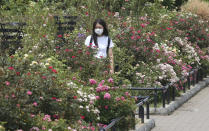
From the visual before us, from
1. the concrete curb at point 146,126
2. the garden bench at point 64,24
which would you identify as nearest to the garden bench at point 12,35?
the garden bench at point 64,24

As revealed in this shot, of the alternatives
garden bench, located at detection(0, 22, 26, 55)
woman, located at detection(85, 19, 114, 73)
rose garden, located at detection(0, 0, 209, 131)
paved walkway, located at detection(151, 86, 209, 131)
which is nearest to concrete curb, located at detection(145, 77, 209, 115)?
paved walkway, located at detection(151, 86, 209, 131)

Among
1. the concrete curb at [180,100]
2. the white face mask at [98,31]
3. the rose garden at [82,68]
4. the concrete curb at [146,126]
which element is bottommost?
the concrete curb at [180,100]

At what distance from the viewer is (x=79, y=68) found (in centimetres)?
939

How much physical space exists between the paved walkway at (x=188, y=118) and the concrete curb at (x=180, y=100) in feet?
0.32

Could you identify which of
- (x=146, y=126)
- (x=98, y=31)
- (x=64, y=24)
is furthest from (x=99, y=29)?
(x=64, y=24)

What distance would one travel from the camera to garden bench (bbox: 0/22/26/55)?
11859 millimetres

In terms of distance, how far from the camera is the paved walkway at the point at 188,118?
935 centimetres

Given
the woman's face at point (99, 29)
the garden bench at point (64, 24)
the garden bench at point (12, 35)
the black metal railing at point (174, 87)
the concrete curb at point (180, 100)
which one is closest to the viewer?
the woman's face at point (99, 29)

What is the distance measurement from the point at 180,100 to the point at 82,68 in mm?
3411

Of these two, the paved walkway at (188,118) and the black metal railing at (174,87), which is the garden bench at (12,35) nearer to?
the black metal railing at (174,87)

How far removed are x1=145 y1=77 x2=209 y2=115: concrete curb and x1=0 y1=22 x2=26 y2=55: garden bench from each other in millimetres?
3436

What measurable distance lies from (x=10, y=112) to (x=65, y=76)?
2782mm

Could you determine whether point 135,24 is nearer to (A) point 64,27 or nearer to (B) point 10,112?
(A) point 64,27

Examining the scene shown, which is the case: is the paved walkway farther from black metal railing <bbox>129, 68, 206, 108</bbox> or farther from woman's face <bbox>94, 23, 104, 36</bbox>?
woman's face <bbox>94, 23, 104, 36</bbox>
